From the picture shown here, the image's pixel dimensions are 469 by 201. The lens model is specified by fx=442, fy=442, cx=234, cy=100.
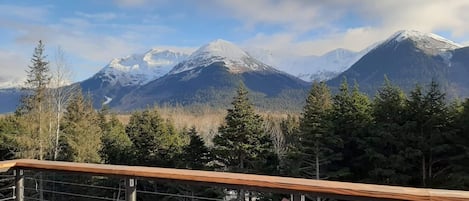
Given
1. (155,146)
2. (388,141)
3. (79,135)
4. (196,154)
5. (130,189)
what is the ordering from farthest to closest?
(155,146) < (79,135) < (196,154) < (388,141) < (130,189)

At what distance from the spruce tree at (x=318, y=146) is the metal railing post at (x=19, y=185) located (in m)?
17.4

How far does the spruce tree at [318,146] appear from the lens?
1945cm

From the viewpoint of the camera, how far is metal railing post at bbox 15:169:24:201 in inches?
97.5

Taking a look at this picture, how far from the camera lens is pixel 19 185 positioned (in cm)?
248

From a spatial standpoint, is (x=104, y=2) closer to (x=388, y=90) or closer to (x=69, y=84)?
(x=69, y=84)

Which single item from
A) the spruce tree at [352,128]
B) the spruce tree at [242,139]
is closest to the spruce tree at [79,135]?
the spruce tree at [242,139]

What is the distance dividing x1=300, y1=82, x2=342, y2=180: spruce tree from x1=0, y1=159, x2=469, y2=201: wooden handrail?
1771 centimetres

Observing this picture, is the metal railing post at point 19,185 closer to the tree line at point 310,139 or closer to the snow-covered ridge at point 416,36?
the tree line at point 310,139

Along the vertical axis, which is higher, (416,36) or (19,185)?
(416,36)

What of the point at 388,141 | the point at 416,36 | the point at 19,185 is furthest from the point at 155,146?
the point at 416,36

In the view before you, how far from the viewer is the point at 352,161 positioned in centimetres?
→ 2002

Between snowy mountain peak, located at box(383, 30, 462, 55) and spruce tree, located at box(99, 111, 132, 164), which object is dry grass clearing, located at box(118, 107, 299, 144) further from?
snowy mountain peak, located at box(383, 30, 462, 55)

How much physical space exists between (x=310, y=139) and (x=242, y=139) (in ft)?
10.9

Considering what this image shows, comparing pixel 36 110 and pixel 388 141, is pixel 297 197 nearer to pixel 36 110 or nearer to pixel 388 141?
pixel 388 141
